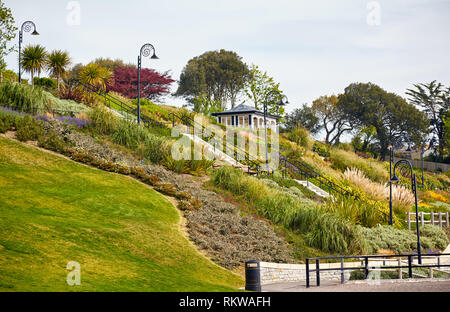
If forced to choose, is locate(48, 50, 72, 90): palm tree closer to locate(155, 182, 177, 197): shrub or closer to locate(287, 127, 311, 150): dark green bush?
locate(155, 182, 177, 197): shrub

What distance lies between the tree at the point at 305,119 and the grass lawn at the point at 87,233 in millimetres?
69326

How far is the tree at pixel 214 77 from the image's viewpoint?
8269cm

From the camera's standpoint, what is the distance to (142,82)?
Answer: 68.0m

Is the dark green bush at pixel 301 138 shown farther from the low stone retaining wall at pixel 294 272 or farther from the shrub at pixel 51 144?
the shrub at pixel 51 144

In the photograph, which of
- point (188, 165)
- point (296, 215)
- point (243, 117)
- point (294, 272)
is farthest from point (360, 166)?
point (294, 272)

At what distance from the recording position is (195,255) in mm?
16359

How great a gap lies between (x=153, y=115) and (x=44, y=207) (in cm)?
2290

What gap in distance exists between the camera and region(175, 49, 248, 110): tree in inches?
3255

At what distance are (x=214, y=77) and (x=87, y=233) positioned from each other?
2786 inches

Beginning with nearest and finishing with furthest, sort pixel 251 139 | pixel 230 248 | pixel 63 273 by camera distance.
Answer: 1. pixel 63 273
2. pixel 230 248
3. pixel 251 139

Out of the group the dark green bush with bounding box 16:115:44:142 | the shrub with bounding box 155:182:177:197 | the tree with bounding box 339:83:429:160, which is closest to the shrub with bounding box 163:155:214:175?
the shrub with bounding box 155:182:177:197
